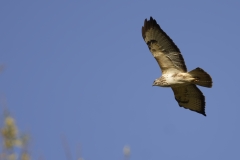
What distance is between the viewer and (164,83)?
34.6ft

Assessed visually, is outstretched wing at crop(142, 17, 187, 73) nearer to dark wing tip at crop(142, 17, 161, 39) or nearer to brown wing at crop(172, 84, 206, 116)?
dark wing tip at crop(142, 17, 161, 39)

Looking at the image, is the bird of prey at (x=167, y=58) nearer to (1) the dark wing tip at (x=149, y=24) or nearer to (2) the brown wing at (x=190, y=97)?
(1) the dark wing tip at (x=149, y=24)

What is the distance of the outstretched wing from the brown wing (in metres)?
1.07

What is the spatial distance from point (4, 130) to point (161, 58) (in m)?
7.45

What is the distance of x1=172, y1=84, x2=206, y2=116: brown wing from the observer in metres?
11.5

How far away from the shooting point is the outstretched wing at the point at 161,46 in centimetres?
1043

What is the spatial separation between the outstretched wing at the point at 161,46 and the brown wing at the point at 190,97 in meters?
1.07

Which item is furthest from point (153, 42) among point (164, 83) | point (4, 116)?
point (4, 116)

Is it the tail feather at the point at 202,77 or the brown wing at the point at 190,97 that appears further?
the brown wing at the point at 190,97

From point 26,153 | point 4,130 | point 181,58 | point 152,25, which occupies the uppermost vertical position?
point 152,25

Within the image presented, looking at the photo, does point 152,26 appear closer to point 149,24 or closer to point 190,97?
point 149,24

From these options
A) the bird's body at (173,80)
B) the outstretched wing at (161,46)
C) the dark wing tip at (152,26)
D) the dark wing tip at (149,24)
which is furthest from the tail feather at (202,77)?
the dark wing tip at (149,24)

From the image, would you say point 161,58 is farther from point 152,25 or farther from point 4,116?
point 4,116

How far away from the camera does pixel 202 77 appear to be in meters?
10.0
